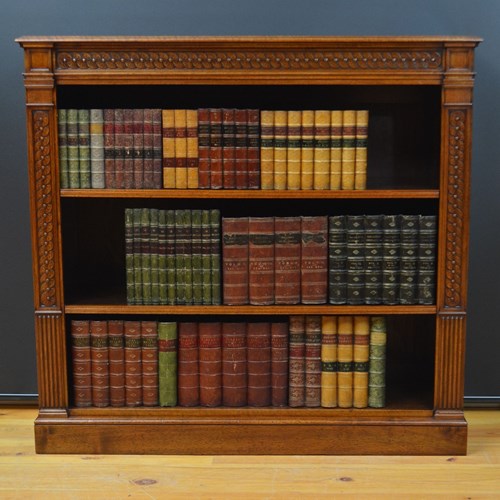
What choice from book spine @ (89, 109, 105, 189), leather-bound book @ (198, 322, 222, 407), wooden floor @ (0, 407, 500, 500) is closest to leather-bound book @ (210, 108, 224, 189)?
book spine @ (89, 109, 105, 189)

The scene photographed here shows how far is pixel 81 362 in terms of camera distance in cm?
260

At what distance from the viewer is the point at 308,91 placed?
111 inches

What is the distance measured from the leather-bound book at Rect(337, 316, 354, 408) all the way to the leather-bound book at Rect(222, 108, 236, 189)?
0.60 m

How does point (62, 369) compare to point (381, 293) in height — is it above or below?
below

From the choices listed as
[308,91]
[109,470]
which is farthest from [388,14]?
[109,470]

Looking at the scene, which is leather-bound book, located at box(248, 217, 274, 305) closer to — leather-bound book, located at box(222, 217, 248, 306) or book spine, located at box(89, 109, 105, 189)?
leather-bound book, located at box(222, 217, 248, 306)

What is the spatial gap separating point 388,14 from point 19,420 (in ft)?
6.89

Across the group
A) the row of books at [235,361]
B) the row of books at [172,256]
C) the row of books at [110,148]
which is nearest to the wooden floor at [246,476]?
the row of books at [235,361]

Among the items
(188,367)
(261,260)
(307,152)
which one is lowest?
(188,367)

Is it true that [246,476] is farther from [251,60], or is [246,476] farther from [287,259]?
[251,60]

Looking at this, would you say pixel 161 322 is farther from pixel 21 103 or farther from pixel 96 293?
pixel 21 103

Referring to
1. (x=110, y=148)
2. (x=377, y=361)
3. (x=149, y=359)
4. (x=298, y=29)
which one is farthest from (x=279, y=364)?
(x=298, y=29)

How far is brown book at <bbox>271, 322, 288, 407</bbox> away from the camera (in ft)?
8.46

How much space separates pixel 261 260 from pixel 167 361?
0.48m
